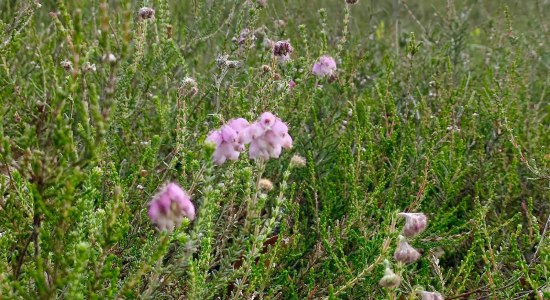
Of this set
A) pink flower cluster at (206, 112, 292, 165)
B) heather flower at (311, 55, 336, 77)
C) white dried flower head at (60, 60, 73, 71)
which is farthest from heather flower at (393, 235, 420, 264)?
white dried flower head at (60, 60, 73, 71)

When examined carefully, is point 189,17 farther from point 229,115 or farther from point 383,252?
point 383,252

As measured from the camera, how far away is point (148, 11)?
2295mm

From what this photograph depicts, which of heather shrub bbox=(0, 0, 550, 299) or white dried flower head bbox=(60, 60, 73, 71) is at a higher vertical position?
white dried flower head bbox=(60, 60, 73, 71)

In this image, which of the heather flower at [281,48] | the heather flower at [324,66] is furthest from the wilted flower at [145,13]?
the heather flower at [324,66]

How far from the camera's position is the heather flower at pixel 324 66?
2412 millimetres

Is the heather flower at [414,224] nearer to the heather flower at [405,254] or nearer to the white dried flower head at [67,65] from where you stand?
the heather flower at [405,254]

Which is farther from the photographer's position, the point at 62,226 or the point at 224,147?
the point at 224,147

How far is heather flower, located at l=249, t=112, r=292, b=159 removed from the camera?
1.40m

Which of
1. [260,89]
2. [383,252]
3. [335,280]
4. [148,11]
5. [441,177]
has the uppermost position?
[148,11]


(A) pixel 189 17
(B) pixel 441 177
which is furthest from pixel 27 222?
(A) pixel 189 17

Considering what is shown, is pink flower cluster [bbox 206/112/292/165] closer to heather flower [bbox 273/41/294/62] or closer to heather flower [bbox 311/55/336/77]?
heather flower [bbox 273/41/294/62]

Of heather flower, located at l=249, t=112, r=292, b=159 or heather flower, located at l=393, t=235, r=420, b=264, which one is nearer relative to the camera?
heather flower, located at l=393, t=235, r=420, b=264

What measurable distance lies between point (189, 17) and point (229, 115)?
2668 mm

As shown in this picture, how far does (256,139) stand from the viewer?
55.7 inches
